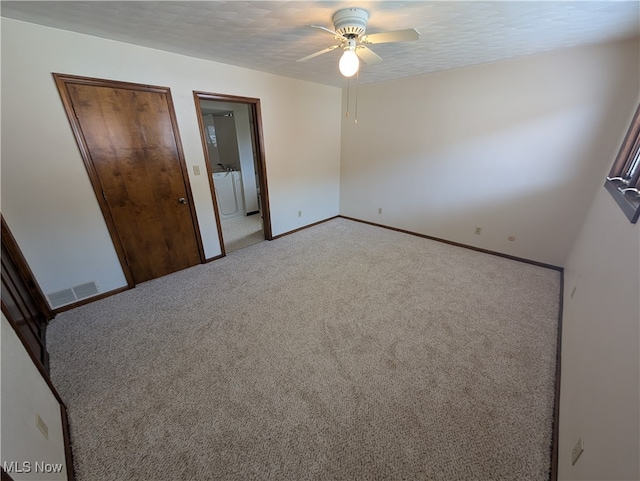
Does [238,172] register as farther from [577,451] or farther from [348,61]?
[577,451]

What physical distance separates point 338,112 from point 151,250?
3.51 metres

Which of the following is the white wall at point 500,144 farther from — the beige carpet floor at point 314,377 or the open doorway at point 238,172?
the open doorway at point 238,172

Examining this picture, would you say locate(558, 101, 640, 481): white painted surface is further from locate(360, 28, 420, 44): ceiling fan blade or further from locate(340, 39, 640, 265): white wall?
locate(360, 28, 420, 44): ceiling fan blade

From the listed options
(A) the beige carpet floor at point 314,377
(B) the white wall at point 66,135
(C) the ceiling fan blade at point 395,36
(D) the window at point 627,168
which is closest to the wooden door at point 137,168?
(B) the white wall at point 66,135

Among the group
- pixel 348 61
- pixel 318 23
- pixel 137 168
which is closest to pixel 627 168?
pixel 348 61

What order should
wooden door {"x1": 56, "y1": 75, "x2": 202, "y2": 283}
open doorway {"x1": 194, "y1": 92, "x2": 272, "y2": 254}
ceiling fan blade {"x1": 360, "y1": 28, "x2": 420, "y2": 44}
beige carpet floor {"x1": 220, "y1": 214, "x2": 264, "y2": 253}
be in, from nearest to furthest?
ceiling fan blade {"x1": 360, "y1": 28, "x2": 420, "y2": 44} → wooden door {"x1": 56, "y1": 75, "x2": 202, "y2": 283} → open doorway {"x1": 194, "y1": 92, "x2": 272, "y2": 254} → beige carpet floor {"x1": 220, "y1": 214, "x2": 264, "y2": 253}

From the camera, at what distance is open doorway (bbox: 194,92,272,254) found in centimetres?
357

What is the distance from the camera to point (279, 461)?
4.12 feet

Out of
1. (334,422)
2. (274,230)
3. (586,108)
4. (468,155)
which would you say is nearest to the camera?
(334,422)

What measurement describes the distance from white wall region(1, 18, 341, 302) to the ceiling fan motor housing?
1.69 m

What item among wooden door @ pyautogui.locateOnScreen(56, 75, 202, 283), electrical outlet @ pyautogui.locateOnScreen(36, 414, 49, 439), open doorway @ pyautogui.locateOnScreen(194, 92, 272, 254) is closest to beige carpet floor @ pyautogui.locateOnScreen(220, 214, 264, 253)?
open doorway @ pyautogui.locateOnScreen(194, 92, 272, 254)

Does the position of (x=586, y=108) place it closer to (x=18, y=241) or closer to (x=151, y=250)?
(x=151, y=250)

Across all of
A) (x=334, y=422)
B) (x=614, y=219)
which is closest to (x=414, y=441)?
(x=334, y=422)

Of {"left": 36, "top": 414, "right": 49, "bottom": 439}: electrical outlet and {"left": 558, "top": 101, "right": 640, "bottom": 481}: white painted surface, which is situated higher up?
{"left": 558, "top": 101, "right": 640, "bottom": 481}: white painted surface
